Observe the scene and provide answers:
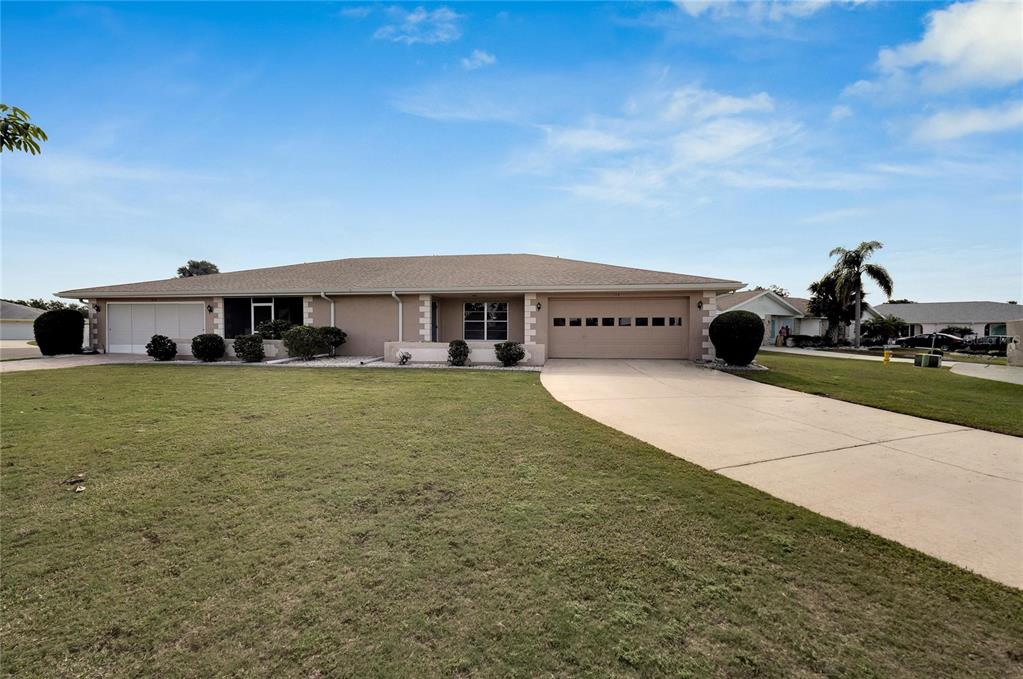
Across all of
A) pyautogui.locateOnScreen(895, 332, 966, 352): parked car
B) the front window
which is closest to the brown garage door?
the front window

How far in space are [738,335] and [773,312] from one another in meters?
20.6

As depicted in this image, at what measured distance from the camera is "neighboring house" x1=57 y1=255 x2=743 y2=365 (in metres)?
14.7

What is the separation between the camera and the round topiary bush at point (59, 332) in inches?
649

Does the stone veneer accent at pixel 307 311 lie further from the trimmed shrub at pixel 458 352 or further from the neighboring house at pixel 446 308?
the trimmed shrub at pixel 458 352

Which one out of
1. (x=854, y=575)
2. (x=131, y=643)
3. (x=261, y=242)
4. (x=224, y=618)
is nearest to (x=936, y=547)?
(x=854, y=575)

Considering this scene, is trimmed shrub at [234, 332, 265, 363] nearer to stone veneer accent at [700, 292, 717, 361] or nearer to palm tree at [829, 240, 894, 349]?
stone veneer accent at [700, 292, 717, 361]

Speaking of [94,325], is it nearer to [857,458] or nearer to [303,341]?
[303,341]

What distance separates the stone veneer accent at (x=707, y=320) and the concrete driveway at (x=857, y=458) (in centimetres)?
549

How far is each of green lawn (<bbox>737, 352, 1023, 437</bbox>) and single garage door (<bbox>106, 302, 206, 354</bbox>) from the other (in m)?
21.4

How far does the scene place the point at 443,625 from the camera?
212 cm

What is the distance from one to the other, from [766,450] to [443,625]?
4.66m

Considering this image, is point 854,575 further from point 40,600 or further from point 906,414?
point 906,414

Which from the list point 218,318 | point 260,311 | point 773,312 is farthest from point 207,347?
point 773,312

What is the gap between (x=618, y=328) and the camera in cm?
1568
